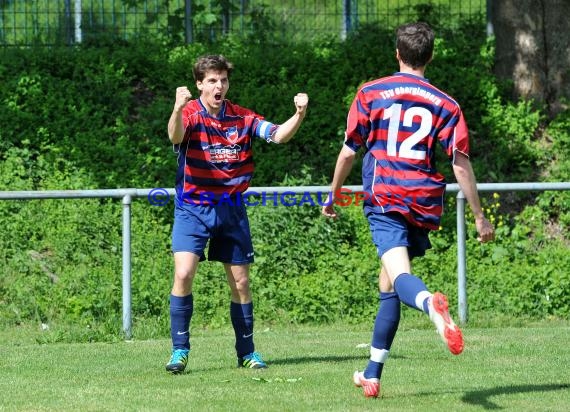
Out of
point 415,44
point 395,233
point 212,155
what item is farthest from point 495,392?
point 212,155

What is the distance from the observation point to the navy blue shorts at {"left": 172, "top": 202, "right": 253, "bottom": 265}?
287 inches

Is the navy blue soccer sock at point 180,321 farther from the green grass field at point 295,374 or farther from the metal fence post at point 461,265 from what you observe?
the metal fence post at point 461,265

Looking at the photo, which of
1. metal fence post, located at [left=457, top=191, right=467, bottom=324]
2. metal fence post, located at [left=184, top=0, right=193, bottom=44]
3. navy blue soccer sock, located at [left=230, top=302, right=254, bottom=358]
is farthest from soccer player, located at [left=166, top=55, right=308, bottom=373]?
metal fence post, located at [left=184, top=0, right=193, bottom=44]

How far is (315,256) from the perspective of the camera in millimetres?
10977

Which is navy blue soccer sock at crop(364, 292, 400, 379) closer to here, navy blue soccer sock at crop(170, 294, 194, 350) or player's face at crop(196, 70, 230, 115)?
navy blue soccer sock at crop(170, 294, 194, 350)

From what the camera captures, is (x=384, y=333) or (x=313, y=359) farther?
(x=313, y=359)

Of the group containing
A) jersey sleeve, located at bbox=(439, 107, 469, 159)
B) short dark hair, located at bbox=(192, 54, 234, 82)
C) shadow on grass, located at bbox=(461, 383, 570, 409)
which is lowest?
shadow on grass, located at bbox=(461, 383, 570, 409)

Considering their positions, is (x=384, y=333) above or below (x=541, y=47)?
below

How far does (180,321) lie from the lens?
743cm

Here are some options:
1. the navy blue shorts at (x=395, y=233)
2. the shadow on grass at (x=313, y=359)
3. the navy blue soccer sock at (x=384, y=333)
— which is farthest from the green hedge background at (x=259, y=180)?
the navy blue shorts at (x=395, y=233)

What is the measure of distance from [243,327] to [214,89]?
1.68 meters

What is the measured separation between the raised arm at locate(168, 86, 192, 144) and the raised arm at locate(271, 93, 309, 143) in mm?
671

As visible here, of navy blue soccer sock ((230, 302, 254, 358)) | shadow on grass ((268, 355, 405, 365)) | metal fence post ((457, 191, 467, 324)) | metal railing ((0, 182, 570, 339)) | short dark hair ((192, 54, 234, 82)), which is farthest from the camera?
metal fence post ((457, 191, 467, 324))

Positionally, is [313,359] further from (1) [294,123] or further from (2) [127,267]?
(2) [127,267]
